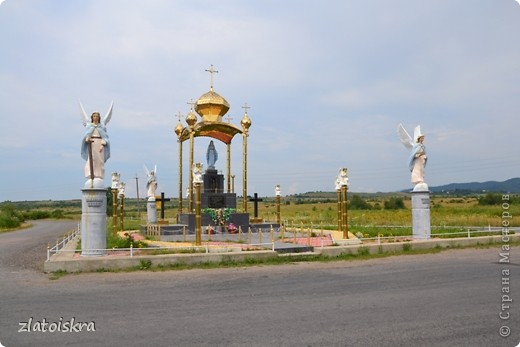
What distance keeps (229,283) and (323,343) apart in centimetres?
→ 514

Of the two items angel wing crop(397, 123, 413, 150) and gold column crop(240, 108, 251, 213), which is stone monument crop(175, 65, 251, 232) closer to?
gold column crop(240, 108, 251, 213)

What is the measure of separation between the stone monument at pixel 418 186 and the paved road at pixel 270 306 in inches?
238

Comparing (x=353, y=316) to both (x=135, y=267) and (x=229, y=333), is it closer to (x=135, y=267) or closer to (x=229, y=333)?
(x=229, y=333)

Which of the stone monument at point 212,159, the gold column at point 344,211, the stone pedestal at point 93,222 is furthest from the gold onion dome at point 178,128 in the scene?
the stone pedestal at point 93,222

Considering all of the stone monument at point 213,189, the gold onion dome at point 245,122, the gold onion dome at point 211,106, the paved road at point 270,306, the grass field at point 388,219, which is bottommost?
the paved road at point 270,306

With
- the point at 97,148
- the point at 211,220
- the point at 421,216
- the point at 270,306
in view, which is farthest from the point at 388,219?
the point at 270,306

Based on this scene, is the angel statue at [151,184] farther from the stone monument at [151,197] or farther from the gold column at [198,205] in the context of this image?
the gold column at [198,205]

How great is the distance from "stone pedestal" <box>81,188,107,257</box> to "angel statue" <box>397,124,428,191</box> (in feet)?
43.1

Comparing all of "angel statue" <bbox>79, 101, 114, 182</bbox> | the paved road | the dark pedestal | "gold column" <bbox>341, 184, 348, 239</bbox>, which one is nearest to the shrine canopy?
the dark pedestal

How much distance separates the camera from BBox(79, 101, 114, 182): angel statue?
15.3 meters

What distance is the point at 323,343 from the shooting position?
668 cm

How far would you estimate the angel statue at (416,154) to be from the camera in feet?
67.5

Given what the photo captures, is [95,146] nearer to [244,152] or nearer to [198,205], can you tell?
[198,205]

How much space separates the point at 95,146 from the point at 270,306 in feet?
30.6
